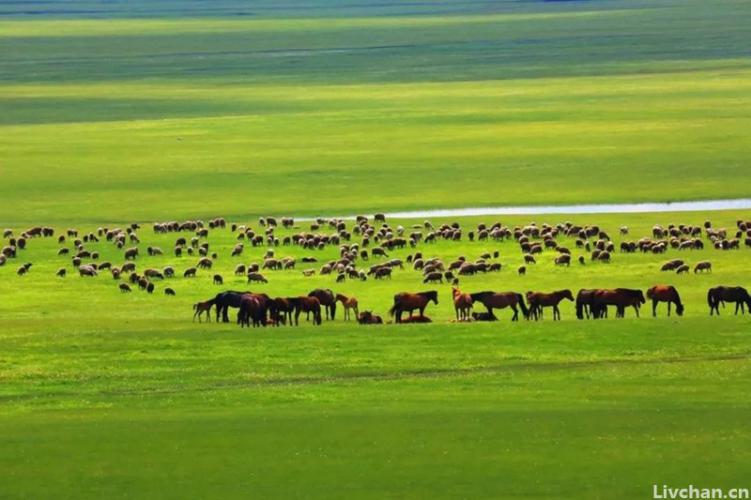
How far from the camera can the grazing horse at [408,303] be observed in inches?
1197

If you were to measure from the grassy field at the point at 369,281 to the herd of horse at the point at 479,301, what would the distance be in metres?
0.66

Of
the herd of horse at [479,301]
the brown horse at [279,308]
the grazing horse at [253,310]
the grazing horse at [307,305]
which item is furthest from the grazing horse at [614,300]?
the grazing horse at [253,310]

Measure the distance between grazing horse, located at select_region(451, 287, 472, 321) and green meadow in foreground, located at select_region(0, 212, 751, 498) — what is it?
26cm

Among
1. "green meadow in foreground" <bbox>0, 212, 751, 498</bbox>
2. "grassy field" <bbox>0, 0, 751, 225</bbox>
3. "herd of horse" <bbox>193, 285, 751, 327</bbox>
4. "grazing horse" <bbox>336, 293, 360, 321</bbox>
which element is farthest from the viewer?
"grassy field" <bbox>0, 0, 751, 225</bbox>

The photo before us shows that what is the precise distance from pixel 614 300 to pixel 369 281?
7.01 meters

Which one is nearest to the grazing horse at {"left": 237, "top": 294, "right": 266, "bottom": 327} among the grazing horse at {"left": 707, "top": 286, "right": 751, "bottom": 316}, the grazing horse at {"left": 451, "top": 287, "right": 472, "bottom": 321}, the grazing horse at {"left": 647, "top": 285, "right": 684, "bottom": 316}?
the grazing horse at {"left": 451, "top": 287, "right": 472, "bottom": 321}

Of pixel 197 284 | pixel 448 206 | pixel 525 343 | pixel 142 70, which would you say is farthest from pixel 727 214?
pixel 142 70

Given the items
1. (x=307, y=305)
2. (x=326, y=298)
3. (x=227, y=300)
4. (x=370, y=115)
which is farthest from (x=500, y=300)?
(x=370, y=115)

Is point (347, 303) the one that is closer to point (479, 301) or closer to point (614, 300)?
point (479, 301)

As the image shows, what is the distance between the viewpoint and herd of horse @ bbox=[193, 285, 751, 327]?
30250 mm

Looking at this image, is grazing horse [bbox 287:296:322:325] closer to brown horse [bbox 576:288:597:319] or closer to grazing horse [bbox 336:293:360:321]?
grazing horse [bbox 336:293:360:321]

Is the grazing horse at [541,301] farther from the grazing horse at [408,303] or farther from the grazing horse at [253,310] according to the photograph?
the grazing horse at [253,310]

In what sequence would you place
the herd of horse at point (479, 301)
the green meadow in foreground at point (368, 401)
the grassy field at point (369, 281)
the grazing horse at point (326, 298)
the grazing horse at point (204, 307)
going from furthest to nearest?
1. the grazing horse at point (326, 298)
2. the grazing horse at point (204, 307)
3. the herd of horse at point (479, 301)
4. the grassy field at point (369, 281)
5. the green meadow in foreground at point (368, 401)

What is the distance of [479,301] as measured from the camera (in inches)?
1224
